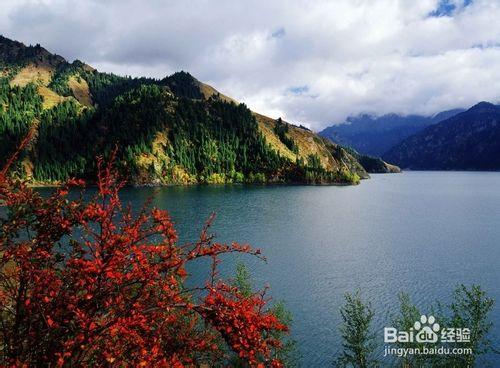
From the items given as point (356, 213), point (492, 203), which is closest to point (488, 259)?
point (356, 213)

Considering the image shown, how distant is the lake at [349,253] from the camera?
6343 cm

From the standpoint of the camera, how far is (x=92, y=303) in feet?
32.4

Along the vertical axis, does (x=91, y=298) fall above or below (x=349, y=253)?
above

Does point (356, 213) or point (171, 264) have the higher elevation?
point (171, 264)

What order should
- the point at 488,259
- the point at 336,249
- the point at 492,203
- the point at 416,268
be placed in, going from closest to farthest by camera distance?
the point at 416,268 < the point at 488,259 < the point at 336,249 < the point at 492,203

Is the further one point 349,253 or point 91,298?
point 349,253

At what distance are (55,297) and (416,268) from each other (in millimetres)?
88055

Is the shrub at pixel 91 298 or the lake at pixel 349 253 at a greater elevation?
the shrub at pixel 91 298

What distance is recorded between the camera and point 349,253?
99000 mm

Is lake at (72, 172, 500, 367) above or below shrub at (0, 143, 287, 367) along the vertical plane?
below

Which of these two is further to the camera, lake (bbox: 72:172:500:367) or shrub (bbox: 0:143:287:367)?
lake (bbox: 72:172:500:367)

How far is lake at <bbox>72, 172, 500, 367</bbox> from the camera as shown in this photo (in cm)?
6343

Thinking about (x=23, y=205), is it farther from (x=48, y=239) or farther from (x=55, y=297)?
(x=55, y=297)

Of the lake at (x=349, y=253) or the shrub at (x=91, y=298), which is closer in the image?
the shrub at (x=91, y=298)
